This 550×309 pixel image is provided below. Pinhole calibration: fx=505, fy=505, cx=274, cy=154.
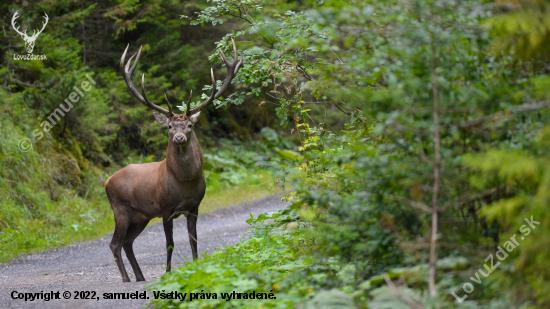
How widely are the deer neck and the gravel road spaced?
106 centimetres

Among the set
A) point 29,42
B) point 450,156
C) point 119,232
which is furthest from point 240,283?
point 29,42

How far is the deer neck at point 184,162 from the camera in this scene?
703cm

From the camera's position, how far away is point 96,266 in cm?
809

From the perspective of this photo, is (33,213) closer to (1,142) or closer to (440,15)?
(1,142)

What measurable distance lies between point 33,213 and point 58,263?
9.05 feet

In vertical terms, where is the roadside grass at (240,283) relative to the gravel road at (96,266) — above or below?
above

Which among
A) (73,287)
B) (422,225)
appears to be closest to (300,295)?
(422,225)

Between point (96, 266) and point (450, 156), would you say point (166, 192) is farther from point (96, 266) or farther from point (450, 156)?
point (450, 156)

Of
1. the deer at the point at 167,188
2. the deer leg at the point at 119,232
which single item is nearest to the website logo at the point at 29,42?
the deer at the point at 167,188

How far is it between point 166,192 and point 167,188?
0.19 ft

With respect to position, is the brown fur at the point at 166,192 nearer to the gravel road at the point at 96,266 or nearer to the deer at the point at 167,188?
the deer at the point at 167,188

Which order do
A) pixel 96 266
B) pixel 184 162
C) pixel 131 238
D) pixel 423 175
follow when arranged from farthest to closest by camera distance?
pixel 96 266 → pixel 131 238 → pixel 184 162 → pixel 423 175

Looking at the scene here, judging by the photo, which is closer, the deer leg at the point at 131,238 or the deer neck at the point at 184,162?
the deer neck at the point at 184,162

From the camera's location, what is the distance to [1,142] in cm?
1099
